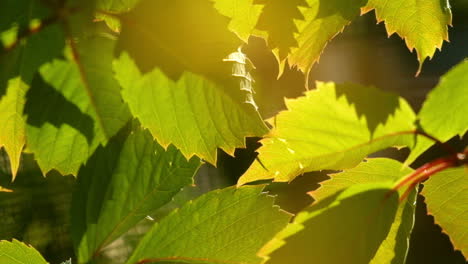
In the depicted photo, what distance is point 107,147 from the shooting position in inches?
15.1

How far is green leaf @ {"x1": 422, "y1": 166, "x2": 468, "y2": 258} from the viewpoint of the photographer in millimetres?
375

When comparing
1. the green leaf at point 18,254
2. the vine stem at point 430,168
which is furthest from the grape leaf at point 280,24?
the green leaf at point 18,254

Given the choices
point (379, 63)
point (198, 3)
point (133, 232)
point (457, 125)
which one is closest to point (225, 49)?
point (198, 3)

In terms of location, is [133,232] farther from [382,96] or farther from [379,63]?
[379,63]

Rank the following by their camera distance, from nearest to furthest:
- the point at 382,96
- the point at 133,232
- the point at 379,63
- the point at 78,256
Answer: the point at 382,96 < the point at 78,256 < the point at 133,232 < the point at 379,63

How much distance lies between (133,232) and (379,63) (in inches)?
107

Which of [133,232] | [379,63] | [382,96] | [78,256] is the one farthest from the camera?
[379,63]

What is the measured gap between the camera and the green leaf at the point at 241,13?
13.9 inches

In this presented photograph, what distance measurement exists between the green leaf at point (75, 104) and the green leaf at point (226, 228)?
0.08 metres

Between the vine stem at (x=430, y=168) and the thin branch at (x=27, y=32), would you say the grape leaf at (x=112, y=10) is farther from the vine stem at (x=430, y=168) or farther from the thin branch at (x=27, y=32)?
the vine stem at (x=430, y=168)

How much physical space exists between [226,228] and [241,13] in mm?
138

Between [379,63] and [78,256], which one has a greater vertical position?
[78,256]

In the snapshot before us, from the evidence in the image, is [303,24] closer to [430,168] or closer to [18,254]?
[430,168]

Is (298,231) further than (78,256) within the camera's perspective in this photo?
No
